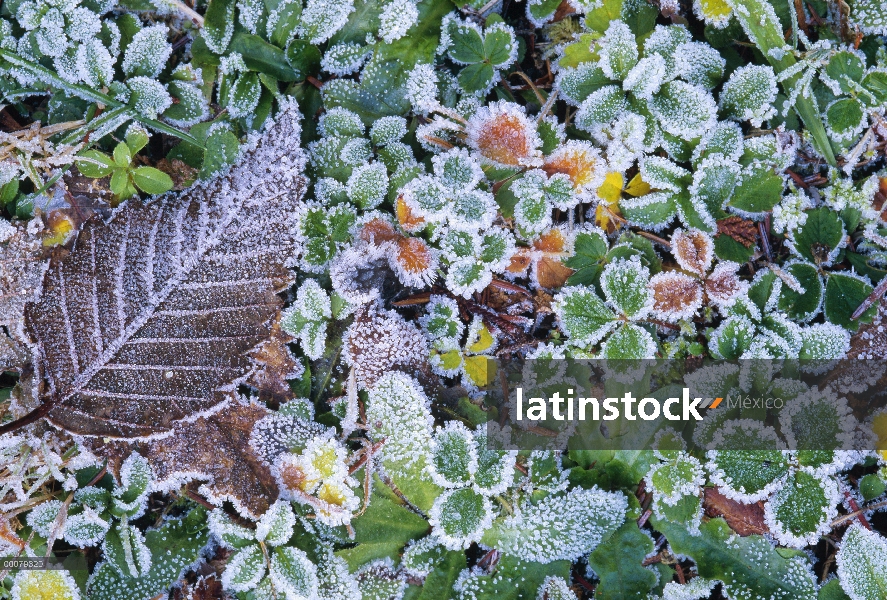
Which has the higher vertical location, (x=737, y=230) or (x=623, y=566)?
(x=737, y=230)

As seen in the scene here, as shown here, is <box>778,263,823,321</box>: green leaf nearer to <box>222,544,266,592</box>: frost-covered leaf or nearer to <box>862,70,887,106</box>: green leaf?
<box>862,70,887,106</box>: green leaf

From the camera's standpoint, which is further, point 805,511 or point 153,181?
point 153,181

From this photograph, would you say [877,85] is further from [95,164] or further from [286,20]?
[95,164]

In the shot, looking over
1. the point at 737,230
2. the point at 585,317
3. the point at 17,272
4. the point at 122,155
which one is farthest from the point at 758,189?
the point at 17,272

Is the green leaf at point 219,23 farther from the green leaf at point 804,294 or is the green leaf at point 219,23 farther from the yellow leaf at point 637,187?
the green leaf at point 804,294

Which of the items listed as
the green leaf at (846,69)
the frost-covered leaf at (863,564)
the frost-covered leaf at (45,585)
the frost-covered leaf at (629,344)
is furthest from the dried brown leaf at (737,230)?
the frost-covered leaf at (45,585)

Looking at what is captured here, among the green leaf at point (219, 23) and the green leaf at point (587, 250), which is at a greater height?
the green leaf at point (219, 23)

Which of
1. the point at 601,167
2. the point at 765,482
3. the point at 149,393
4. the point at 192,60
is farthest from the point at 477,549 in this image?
the point at 192,60
